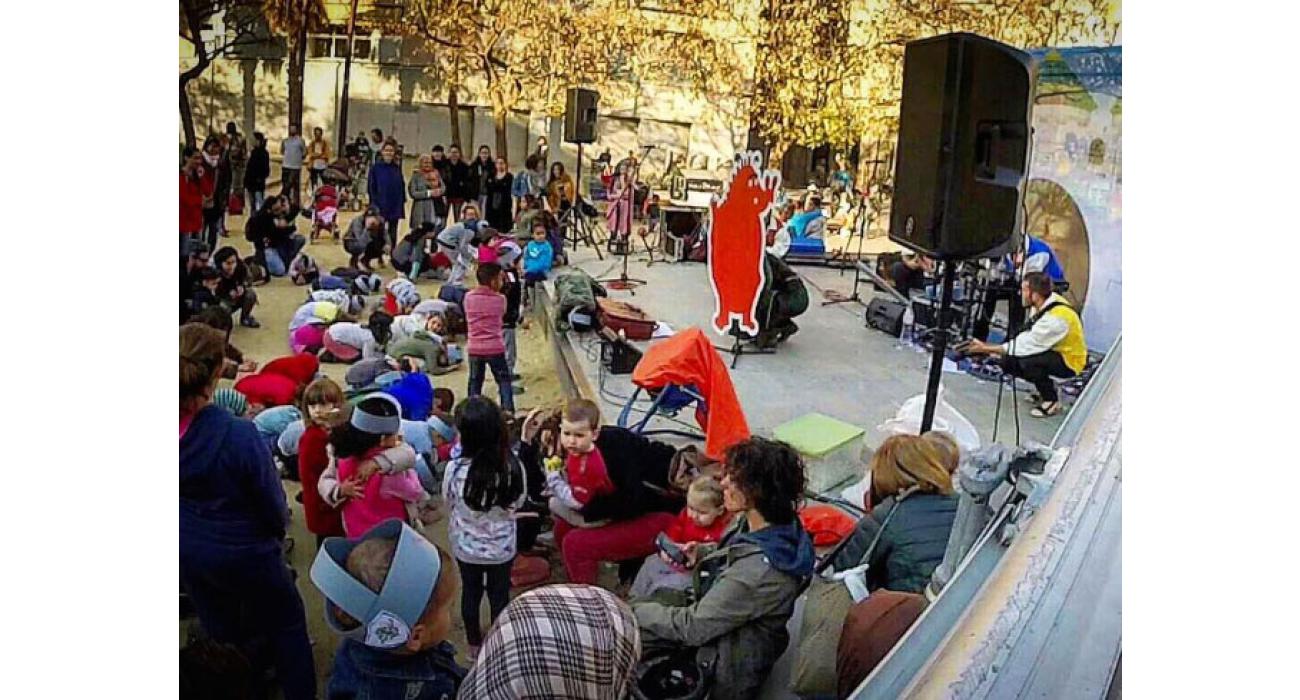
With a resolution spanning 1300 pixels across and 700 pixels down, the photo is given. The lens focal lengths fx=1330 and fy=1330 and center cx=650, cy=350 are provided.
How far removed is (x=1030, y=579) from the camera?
10.8ft

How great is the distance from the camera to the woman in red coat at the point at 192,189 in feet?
9.13

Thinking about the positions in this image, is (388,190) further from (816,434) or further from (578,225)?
(816,434)

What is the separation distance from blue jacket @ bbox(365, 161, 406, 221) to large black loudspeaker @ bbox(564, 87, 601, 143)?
1.26 feet

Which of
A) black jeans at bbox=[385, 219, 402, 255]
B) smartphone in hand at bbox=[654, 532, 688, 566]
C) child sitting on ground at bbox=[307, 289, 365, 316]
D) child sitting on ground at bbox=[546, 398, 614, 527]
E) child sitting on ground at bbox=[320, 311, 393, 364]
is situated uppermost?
black jeans at bbox=[385, 219, 402, 255]

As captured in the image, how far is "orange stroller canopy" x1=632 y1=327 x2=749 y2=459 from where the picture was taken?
308cm

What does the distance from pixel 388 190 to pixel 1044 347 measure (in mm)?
1618

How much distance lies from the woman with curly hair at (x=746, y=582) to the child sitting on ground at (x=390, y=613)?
1.53 feet

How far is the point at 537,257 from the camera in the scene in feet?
9.80

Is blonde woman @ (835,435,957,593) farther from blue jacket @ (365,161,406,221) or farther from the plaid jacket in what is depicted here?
blue jacket @ (365,161,406,221)

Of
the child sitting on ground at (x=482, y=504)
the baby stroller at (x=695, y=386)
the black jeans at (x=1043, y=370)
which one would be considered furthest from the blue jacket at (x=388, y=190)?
the black jeans at (x=1043, y=370)

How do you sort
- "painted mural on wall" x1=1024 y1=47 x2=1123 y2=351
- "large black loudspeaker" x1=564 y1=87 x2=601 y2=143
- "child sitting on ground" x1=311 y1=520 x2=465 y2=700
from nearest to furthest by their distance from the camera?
1. "child sitting on ground" x1=311 y1=520 x2=465 y2=700
2. "large black loudspeaker" x1=564 y1=87 x2=601 y2=143
3. "painted mural on wall" x1=1024 y1=47 x2=1123 y2=351

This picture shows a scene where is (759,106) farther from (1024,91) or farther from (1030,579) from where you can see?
(1030,579)

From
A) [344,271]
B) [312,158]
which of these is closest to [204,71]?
[312,158]

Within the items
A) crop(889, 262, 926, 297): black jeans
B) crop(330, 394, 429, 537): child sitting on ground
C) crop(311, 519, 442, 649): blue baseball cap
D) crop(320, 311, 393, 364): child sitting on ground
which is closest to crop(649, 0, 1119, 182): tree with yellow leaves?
crop(889, 262, 926, 297): black jeans
